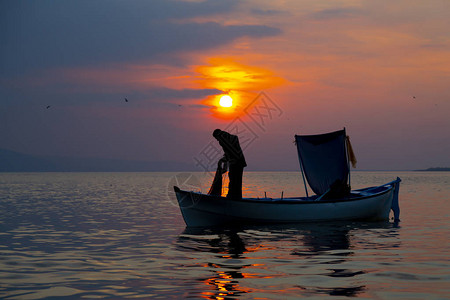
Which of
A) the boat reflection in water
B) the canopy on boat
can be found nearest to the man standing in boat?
the boat reflection in water

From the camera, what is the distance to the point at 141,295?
10688mm

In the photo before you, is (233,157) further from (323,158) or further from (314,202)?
(323,158)

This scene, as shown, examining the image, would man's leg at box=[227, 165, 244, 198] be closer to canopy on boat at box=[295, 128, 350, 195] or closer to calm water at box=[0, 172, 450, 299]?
calm water at box=[0, 172, 450, 299]

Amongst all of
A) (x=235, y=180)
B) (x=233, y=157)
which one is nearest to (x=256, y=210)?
(x=235, y=180)

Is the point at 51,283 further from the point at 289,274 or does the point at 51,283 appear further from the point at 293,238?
the point at 293,238

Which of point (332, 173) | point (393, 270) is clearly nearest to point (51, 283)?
point (393, 270)

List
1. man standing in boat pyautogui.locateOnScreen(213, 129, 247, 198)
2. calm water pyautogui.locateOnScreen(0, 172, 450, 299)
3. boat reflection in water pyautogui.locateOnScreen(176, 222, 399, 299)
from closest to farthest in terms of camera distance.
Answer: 1. calm water pyautogui.locateOnScreen(0, 172, 450, 299)
2. boat reflection in water pyautogui.locateOnScreen(176, 222, 399, 299)
3. man standing in boat pyautogui.locateOnScreen(213, 129, 247, 198)

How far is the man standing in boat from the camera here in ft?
72.9

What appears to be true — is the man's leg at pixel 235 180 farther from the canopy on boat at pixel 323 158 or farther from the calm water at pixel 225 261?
the canopy on boat at pixel 323 158

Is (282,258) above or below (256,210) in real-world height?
below

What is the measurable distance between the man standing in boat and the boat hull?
591 mm

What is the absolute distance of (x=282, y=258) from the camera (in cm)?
1548

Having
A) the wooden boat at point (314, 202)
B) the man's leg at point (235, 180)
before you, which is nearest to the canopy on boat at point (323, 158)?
the wooden boat at point (314, 202)

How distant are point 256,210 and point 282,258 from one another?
7582 mm
